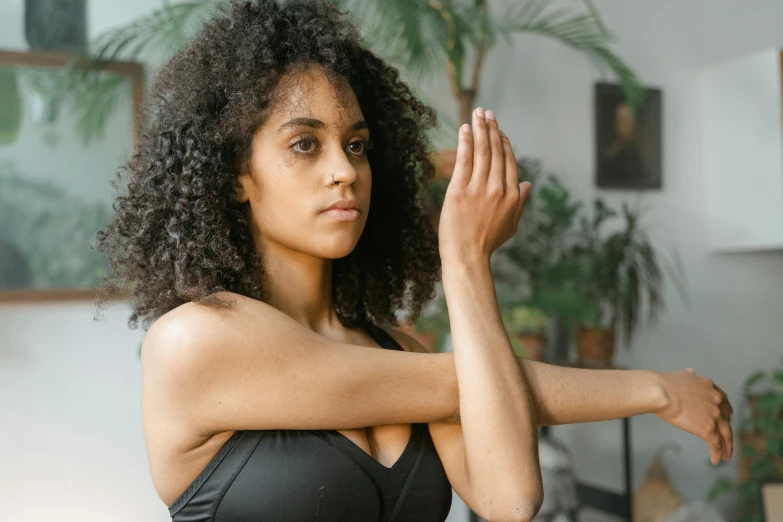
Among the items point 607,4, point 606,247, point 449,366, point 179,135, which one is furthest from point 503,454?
point 607,4

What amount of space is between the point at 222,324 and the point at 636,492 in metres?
2.70

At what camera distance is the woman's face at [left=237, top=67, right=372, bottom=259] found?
1032 millimetres

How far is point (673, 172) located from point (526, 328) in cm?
133

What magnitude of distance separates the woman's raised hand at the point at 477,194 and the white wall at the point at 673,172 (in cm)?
214

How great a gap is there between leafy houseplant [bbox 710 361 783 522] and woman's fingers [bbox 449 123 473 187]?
2.51m

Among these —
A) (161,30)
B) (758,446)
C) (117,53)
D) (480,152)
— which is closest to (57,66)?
(117,53)

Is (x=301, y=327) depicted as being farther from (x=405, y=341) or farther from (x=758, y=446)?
(x=758, y=446)

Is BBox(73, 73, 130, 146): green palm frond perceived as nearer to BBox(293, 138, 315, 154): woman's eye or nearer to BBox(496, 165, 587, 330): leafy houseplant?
BBox(496, 165, 587, 330): leafy houseplant

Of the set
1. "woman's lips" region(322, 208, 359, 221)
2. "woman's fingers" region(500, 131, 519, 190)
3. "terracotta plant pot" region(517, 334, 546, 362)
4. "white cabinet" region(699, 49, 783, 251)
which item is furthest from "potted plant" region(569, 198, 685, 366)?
"woman's lips" region(322, 208, 359, 221)

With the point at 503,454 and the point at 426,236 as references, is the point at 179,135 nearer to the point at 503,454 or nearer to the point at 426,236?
the point at 426,236

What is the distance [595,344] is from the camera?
2.92 meters

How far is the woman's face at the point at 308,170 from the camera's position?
1032mm

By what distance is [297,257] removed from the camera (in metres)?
1.11

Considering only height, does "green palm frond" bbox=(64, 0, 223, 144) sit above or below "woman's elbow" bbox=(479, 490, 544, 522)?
above
